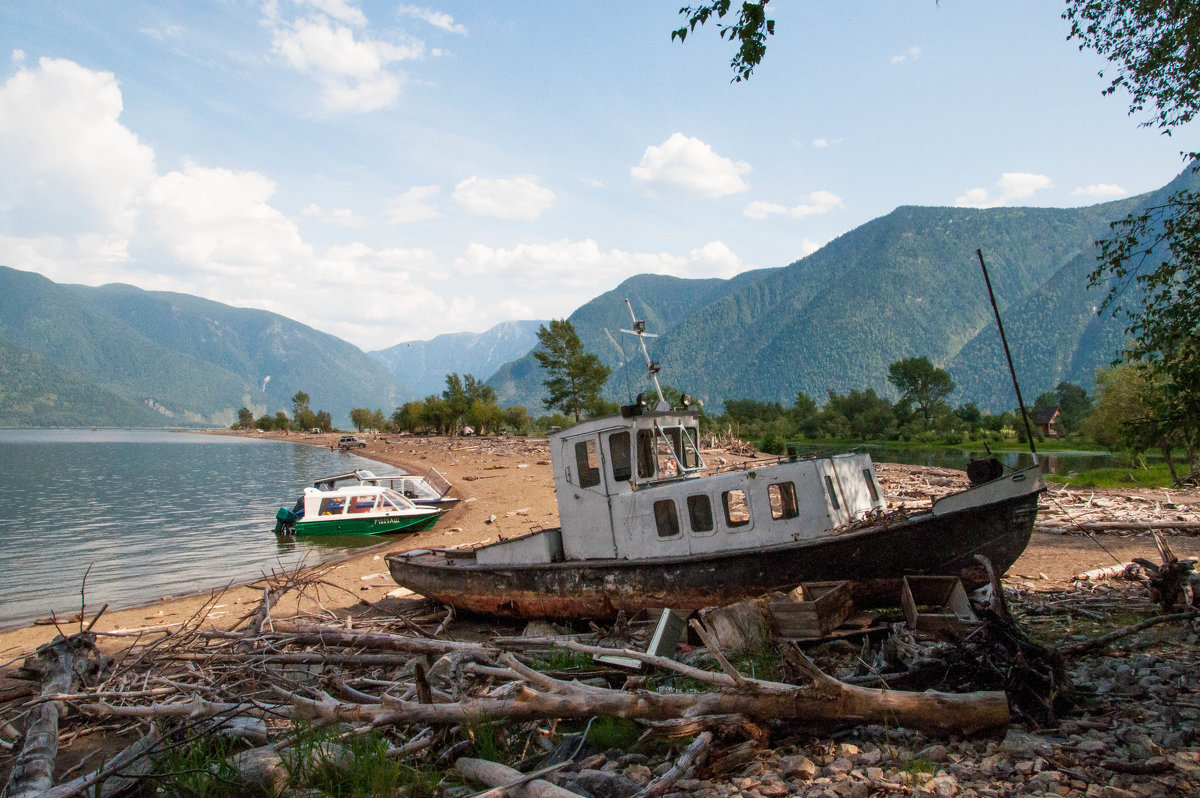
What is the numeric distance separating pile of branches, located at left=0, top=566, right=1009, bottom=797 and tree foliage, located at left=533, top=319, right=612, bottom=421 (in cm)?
5237

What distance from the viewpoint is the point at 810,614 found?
7250 millimetres

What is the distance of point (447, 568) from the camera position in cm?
1166

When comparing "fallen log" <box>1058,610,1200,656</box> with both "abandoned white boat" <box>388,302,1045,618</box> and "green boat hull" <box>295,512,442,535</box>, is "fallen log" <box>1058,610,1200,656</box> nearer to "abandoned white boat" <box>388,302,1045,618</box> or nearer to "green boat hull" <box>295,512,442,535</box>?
"abandoned white boat" <box>388,302,1045,618</box>

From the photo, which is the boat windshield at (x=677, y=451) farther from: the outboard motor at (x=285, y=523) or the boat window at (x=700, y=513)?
the outboard motor at (x=285, y=523)

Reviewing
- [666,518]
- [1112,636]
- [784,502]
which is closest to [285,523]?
[666,518]

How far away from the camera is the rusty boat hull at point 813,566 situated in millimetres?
8914

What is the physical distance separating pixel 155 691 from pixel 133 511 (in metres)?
31.2

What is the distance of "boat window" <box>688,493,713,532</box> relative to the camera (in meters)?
9.99

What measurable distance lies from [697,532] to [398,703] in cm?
579

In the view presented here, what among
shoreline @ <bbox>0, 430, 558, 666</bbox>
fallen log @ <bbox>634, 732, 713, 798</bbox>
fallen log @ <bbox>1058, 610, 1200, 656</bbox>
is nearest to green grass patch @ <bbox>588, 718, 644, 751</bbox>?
fallen log @ <bbox>634, 732, 713, 798</bbox>

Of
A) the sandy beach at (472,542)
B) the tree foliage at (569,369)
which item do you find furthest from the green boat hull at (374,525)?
the tree foliage at (569,369)

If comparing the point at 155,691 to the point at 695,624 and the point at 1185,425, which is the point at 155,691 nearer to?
the point at 695,624

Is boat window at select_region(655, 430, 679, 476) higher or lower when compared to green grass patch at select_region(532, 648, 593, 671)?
higher

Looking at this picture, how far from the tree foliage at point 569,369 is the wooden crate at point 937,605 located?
170ft
